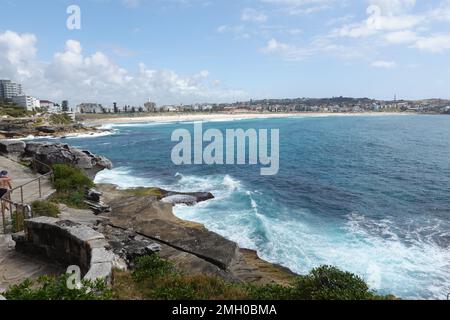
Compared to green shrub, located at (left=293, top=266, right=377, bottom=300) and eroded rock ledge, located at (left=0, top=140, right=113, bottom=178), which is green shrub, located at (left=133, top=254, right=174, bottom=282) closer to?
green shrub, located at (left=293, top=266, right=377, bottom=300)

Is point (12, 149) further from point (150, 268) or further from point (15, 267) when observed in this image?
point (150, 268)

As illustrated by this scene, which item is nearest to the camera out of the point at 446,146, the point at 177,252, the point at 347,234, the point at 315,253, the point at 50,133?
the point at 177,252

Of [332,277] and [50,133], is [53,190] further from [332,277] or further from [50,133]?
[50,133]

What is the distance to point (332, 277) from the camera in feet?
25.2

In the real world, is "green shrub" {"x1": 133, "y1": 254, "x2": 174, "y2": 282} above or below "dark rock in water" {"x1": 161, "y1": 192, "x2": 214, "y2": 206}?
above

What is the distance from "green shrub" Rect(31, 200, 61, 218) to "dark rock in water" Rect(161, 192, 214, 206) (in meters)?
9.66

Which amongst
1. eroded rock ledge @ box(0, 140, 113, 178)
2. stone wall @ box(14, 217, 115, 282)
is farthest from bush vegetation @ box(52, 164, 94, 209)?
eroded rock ledge @ box(0, 140, 113, 178)

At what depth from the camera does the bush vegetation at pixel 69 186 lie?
651 inches

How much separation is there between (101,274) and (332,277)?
455 cm

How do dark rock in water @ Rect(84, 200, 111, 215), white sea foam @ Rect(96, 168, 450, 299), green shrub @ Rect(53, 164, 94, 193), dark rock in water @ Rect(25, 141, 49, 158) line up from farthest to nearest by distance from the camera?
dark rock in water @ Rect(25, 141, 49, 158) < green shrub @ Rect(53, 164, 94, 193) < dark rock in water @ Rect(84, 200, 111, 215) < white sea foam @ Rect(96, 168, 450, 299)

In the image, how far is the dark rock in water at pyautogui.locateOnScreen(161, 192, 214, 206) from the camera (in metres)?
22.8

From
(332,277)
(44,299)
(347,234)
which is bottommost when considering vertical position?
(347,234)

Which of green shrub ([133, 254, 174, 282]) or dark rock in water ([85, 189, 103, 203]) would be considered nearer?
green shrub ([133, 254, 174, 282])
